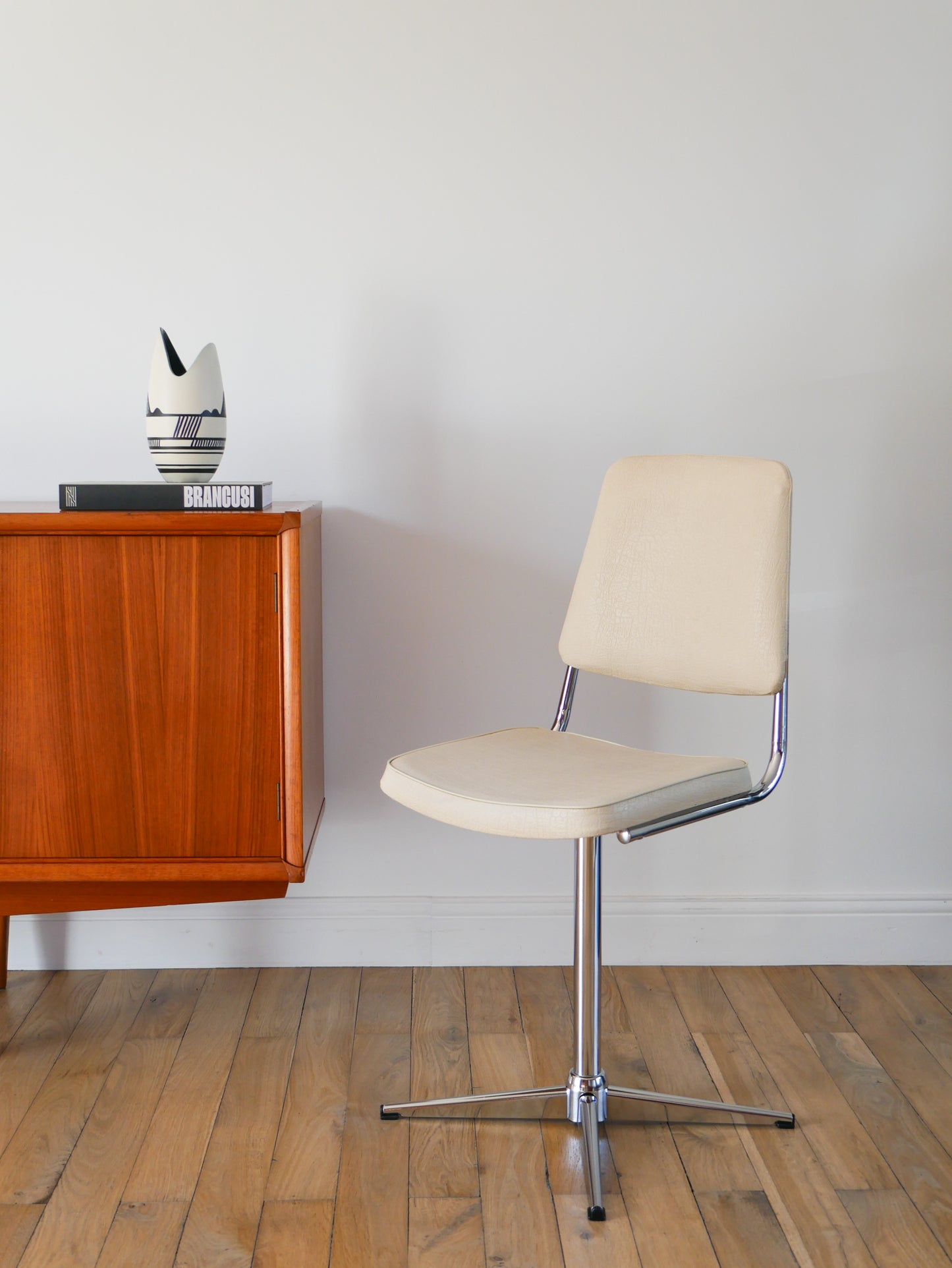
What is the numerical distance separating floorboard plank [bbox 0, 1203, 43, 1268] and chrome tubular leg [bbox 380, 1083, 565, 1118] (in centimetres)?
52

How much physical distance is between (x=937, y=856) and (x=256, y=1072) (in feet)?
4.79

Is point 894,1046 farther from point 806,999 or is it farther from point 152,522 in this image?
point 152,522

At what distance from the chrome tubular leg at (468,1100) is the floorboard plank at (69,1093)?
1.60 feet

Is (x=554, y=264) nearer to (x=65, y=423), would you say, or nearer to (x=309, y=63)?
(x=309, y=63)

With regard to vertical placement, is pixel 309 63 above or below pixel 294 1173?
above

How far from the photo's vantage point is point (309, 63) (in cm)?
211

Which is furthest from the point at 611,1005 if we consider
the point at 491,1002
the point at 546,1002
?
the point at 491,1002

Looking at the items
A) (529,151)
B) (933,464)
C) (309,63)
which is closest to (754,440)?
(933,464)

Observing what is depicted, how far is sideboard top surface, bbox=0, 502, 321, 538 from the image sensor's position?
1752 mm

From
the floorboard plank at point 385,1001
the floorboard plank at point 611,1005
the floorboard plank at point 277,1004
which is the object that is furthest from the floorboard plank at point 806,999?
the floorboard plank at point 277,1004

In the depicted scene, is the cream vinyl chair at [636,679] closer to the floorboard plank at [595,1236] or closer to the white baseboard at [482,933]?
the floorboard plank at [595,1236]

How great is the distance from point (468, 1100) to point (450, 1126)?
0.05 meters

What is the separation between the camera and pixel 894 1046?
6.48 ft

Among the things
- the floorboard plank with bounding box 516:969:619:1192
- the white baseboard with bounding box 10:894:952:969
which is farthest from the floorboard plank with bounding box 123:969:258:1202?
the floorboard plank with bounding box 516:969:619:1192
